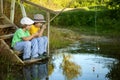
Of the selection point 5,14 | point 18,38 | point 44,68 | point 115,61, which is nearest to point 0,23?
point 5,14

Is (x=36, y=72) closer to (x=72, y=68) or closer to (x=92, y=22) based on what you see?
(x=72, y=68)

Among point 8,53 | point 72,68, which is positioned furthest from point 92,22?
point 8,53

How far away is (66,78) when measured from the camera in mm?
9164

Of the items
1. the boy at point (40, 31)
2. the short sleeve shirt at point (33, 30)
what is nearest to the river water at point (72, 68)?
the boy at point (40, 31)

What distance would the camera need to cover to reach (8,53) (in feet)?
34.3

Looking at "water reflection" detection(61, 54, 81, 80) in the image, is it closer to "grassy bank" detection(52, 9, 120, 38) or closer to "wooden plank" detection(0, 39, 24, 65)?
"wooden plank" detection(0, 39, 24, 65)

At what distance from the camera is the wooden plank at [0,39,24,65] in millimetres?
10375

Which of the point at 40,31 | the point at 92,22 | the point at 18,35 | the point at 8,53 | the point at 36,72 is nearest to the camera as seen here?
the point at 36,72

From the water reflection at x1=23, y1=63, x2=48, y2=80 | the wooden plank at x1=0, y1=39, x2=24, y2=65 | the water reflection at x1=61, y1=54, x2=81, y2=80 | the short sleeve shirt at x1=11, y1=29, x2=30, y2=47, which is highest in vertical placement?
the short sleeve shirt at x1=11, y1=29, x2=30, y2=47

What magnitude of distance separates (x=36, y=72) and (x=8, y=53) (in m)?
1.13

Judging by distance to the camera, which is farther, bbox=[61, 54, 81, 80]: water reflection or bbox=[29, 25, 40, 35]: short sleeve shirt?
bbox=[29, 25, 40, 35]: short sleeve shirt

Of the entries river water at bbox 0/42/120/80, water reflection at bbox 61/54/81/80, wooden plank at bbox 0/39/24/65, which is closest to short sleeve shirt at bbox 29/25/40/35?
river water at bbox 0/42/120/80

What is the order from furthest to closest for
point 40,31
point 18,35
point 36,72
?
point 40,31
point 18,35
point 36,72

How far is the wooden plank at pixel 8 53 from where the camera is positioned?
1038 centimetres
